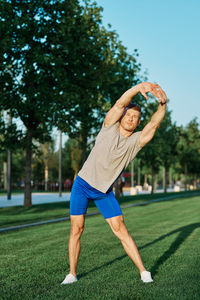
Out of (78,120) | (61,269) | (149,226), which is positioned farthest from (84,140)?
(61,269)

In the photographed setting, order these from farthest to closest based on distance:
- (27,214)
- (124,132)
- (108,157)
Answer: (27,214)
(124,132)
(108,157)

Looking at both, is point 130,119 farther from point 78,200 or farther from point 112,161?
point 78,200

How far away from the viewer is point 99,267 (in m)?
5.38

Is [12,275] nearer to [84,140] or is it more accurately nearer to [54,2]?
[54,2]

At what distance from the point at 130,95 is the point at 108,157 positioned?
0.70 metres

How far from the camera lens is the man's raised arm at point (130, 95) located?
13.2 ft

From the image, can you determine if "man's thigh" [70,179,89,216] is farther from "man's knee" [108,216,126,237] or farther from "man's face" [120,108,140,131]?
"man's face" [120,108,140,131]

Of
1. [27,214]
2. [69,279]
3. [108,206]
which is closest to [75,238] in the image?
[69,279]

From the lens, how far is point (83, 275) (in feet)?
16.1

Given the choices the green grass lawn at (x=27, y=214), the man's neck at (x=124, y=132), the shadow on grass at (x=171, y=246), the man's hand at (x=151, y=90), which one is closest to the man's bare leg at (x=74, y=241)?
the shadow on grass at (x=171, y=246)

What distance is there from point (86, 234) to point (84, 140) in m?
14.8

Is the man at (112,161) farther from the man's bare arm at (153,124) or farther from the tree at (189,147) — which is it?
the tree at (189,147)

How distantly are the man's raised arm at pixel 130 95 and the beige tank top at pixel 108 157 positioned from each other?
0.32ft

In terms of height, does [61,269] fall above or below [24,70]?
below
